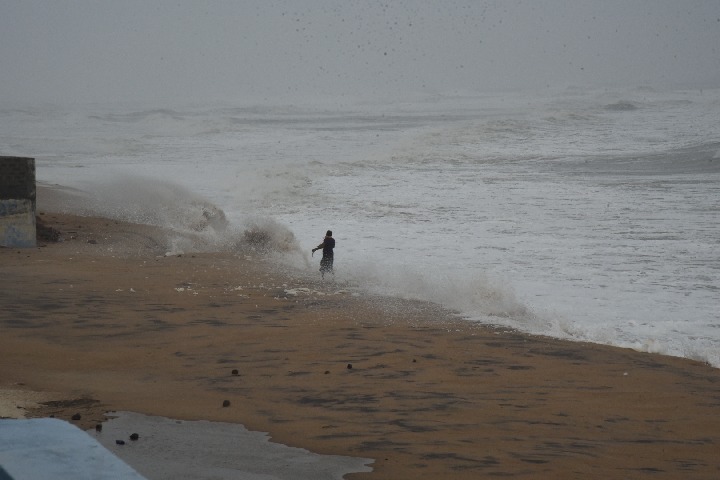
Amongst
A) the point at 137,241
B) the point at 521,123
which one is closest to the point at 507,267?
the point at 137,241

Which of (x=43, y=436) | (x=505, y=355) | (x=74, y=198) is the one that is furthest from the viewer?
(x=74, y=198)

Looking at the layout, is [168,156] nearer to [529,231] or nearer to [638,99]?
[529,231]

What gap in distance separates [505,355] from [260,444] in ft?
11.9

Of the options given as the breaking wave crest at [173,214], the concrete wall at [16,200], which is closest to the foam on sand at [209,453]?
the concrete wall at [16,200]

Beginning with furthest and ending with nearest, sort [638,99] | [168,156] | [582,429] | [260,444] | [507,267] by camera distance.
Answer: [638,99] → [168,156] → [507,267] → [582,429] → [260,444]

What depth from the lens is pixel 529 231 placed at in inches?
781

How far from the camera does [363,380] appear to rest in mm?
7434

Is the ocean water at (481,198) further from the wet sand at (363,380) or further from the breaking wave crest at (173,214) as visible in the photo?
the wet sand at (363,380)

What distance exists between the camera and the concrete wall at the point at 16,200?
1482cm

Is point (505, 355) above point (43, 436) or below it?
below

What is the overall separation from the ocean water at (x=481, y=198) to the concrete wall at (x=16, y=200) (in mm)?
2873

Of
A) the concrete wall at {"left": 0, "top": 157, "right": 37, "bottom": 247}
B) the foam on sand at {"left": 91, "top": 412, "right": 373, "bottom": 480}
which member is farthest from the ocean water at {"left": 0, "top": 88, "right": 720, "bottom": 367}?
the foam on sand at {"left": 91, "top": 412, "right": 373, "bottom": 480}

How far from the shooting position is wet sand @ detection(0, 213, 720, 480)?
5.66 metres

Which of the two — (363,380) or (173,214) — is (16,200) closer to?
(173,214)
